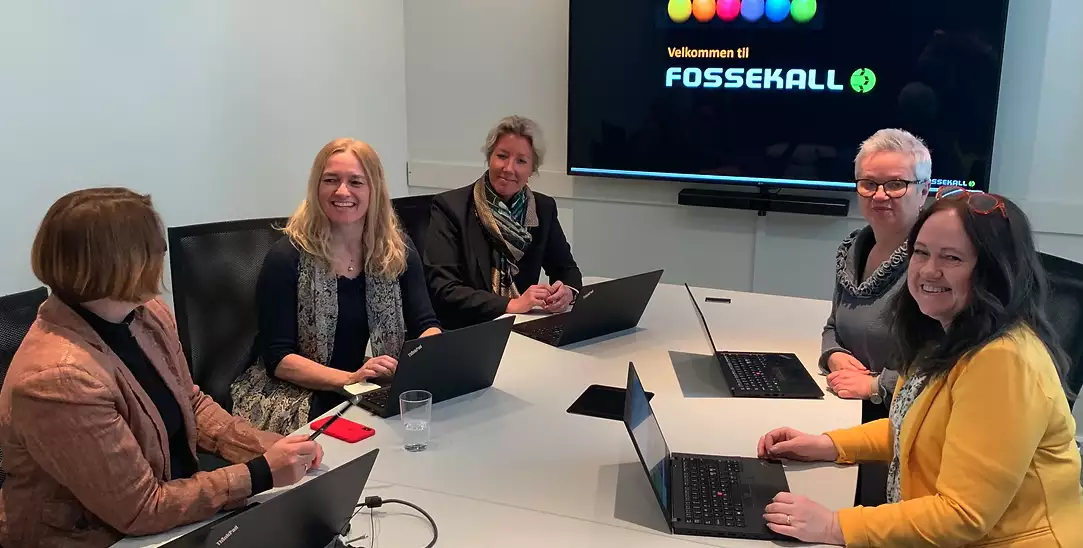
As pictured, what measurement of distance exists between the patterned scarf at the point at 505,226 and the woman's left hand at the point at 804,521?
1.65 m

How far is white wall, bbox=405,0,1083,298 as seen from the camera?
326 cm

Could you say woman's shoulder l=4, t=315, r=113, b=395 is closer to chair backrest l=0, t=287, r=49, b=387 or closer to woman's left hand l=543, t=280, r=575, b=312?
chair backrest l=0, t=287, r=49, b=387

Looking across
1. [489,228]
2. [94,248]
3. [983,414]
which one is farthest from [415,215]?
[983,414]

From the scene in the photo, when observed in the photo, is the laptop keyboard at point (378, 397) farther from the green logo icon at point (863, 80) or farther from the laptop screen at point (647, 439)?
the green logo icon at point (863, 80)

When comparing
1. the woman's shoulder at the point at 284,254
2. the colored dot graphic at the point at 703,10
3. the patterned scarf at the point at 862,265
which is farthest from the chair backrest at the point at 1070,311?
the colored dot graphic at the point at 703,10

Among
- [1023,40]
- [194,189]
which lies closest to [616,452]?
[194,189]

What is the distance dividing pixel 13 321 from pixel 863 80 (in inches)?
123

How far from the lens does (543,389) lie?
6.51 ft

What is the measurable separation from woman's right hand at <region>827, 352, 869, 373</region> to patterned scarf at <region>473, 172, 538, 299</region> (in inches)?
45.9

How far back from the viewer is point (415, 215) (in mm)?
3086

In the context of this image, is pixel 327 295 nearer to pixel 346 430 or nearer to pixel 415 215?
pixel 346 430

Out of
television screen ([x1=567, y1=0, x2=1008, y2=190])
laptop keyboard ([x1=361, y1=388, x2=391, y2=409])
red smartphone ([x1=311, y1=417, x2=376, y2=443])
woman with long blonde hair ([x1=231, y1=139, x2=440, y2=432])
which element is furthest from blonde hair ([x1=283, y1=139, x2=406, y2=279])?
television screen ([x1=567, y1=0, x2=1008, y2=190])

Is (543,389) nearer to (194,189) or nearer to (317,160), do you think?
(317,160)

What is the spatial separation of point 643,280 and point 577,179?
185 cm
